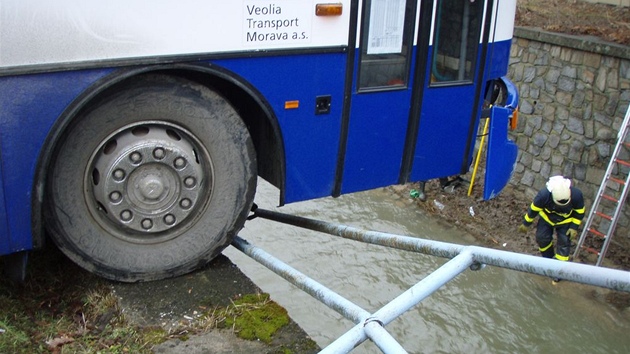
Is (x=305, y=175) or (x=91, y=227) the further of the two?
(x=305, y=175)

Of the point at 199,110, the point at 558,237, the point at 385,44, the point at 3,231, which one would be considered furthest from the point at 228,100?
the point at 558,237

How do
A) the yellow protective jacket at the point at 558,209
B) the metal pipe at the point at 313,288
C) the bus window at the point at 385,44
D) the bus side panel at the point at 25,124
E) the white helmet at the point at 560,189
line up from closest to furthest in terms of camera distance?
the metal pipe at the point at 313,288
the bus side panel at the point at 25,124
the bus window at the point at 385,44
the white helmet at the point at 560,189
the yellow protective jacket at the point at 558,209

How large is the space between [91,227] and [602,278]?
104 inches

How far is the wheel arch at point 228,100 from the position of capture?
3703mm

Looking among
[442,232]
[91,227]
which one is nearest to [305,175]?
[91,227]

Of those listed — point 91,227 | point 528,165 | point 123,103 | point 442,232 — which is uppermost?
point 123,103

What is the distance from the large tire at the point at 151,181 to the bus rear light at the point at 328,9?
2.49 feet

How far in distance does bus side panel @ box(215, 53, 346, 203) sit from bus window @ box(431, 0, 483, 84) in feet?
2.75

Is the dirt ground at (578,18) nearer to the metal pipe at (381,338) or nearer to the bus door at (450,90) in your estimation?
the bus door at (450,90)

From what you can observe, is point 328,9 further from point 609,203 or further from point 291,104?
point 609,203

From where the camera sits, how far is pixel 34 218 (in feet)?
12.4

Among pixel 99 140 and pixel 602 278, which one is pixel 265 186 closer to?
pixel 99 140

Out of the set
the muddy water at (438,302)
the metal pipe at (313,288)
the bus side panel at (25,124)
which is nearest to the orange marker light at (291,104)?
the metal pipe at (313,288)

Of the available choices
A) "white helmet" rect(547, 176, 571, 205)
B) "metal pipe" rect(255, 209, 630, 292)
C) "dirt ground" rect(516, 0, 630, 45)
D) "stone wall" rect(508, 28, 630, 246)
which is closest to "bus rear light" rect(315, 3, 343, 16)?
"metal pipe" rect(255, 209, 630, 292)
